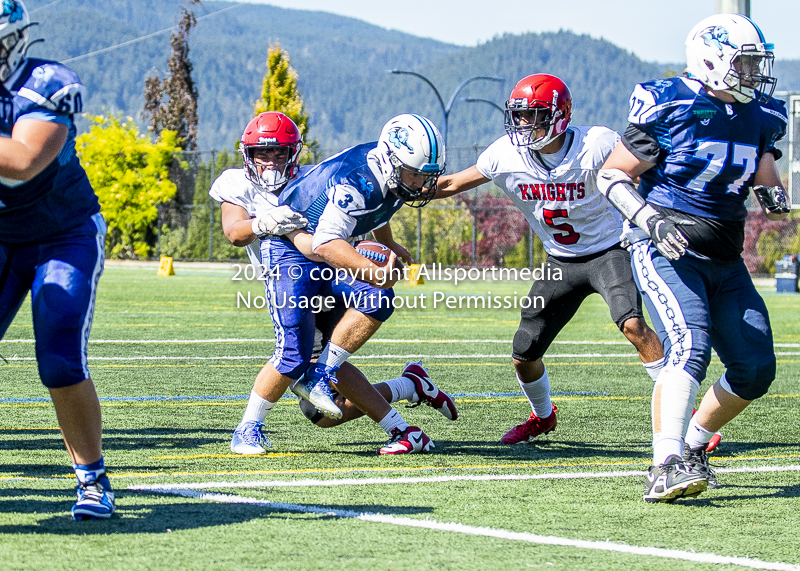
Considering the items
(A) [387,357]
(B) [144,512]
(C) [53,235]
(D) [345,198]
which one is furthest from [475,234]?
(C) [53,235]

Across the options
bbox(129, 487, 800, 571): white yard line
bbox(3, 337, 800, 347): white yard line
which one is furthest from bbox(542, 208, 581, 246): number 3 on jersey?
bbox(3, 337, 800, 347): white yard line

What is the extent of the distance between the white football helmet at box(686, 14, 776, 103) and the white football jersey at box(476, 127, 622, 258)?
51.1 inches

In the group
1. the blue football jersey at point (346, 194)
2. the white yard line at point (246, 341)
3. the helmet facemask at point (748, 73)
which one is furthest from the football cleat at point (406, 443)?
the white yard line at point (246, 341)

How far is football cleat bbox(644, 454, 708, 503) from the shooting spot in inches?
173

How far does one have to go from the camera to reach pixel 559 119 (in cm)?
600

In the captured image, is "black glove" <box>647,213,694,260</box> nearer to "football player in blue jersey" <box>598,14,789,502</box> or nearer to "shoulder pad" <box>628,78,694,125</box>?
"football player in blue jersey" <box>598,14,789,502</box>

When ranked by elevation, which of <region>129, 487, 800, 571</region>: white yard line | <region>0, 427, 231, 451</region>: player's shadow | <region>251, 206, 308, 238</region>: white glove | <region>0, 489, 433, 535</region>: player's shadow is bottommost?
<region>0, 427, 231, 451</region>: player's shadow

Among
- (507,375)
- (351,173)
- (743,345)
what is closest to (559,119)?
(351,173)

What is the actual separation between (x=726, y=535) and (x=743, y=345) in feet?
3.82

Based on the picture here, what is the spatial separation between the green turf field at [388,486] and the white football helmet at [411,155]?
1338 mm

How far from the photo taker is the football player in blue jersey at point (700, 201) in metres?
4.66

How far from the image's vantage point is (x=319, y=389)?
545 centimetres

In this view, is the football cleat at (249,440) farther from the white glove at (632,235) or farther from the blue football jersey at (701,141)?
the blue football jersey at (701,141)

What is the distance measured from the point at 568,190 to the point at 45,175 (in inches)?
121
